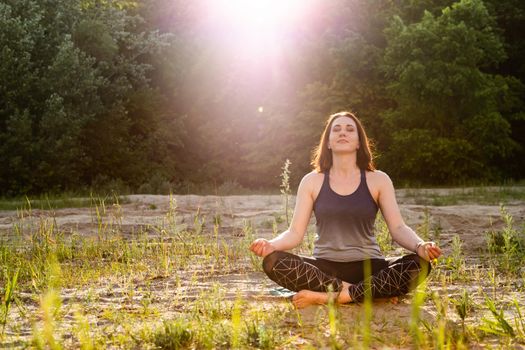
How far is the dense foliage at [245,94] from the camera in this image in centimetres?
1697

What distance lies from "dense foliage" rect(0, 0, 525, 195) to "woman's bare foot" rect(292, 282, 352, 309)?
13.4 meters

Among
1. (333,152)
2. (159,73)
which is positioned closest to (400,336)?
(333,152)

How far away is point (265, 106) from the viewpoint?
67.9ft

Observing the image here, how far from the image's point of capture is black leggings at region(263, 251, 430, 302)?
4137 mm

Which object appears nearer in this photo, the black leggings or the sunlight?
the black leggings

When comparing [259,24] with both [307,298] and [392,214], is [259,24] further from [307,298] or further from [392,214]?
[307,298]

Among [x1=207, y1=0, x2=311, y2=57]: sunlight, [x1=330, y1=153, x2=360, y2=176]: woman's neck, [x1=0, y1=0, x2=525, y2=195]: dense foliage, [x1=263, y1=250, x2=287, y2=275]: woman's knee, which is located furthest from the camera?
[x1=207, y1=0, x2=311, y2=57]: sunlight

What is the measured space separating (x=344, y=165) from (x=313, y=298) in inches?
37.1

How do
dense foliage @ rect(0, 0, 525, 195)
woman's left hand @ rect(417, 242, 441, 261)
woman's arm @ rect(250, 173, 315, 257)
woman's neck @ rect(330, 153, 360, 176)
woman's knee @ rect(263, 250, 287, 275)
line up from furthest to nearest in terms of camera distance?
1. dense foliage @ rect(0, 0, 525, 195)
2. woman's neck @ rect(330, 153, 360, 176)
3. woman's arm @ rect(250, 173, 315, 257)
4. woman's knee @ rect(263, 250, 287, 275)
5. woman's left hand @ rect(417, 242, 441, 261)

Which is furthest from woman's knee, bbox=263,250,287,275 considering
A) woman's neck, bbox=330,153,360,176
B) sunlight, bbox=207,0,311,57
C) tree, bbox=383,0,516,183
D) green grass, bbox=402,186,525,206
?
sunlight, bbox=207,0,311,57

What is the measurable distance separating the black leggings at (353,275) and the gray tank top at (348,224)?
0.28 ft

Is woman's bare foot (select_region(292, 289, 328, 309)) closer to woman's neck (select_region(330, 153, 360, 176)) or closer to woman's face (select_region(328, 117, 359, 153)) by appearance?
woman's neck (select_region(330, 153, 360, 176))

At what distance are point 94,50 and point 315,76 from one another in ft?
21.7

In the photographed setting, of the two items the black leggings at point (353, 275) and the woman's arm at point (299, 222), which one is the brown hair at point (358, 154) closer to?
the woman's arm at point (299, 222)
